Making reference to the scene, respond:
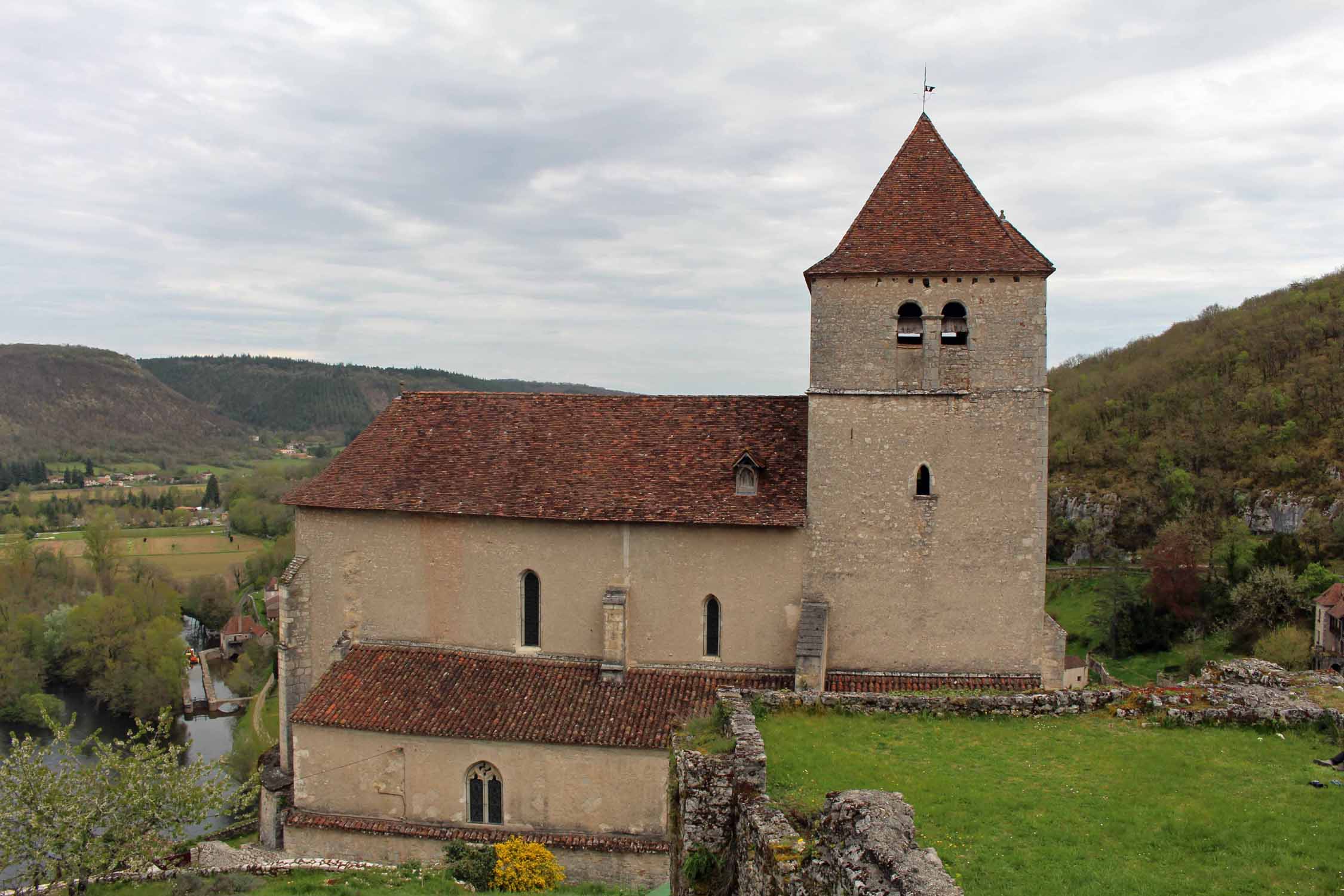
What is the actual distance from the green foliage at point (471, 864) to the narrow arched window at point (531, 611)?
4625 millimetres

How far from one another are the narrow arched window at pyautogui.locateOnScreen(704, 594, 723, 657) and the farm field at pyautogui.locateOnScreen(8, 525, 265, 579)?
6983cm

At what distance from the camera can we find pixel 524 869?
17.9 metres

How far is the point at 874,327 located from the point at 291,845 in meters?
17.3

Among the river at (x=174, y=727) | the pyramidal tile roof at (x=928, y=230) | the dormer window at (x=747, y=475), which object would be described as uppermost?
the pyramidal tile roof at (x=928, y=230)

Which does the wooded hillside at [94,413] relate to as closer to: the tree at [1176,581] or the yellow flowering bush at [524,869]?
the tree at [1176,581]

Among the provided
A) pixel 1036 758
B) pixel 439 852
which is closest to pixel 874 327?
pixel 1036 758

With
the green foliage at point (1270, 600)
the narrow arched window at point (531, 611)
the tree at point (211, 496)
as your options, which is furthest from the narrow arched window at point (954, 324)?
the tree at point (211, 496)

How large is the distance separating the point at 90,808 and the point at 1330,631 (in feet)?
165

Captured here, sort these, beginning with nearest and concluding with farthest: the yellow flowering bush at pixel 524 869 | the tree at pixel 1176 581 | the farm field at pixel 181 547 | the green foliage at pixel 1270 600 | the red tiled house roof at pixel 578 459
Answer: the yellow flowering bush at pixel 524 869
the red tiled house roof at pixel 578 459
the green foliage at pixel 1270 600
the tree at pixel 1176 581
the farm field at pixel 181 547

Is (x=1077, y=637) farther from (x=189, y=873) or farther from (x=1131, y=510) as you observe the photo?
(x=189, y=873)

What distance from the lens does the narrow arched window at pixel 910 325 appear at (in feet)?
66.4

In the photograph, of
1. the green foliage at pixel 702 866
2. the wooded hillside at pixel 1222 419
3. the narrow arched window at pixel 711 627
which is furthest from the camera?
the wooded hillside at pixel 1222 419

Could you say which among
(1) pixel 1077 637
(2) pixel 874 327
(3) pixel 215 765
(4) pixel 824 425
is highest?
(2) pixel 874 327

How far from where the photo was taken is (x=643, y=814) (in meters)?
19.2
